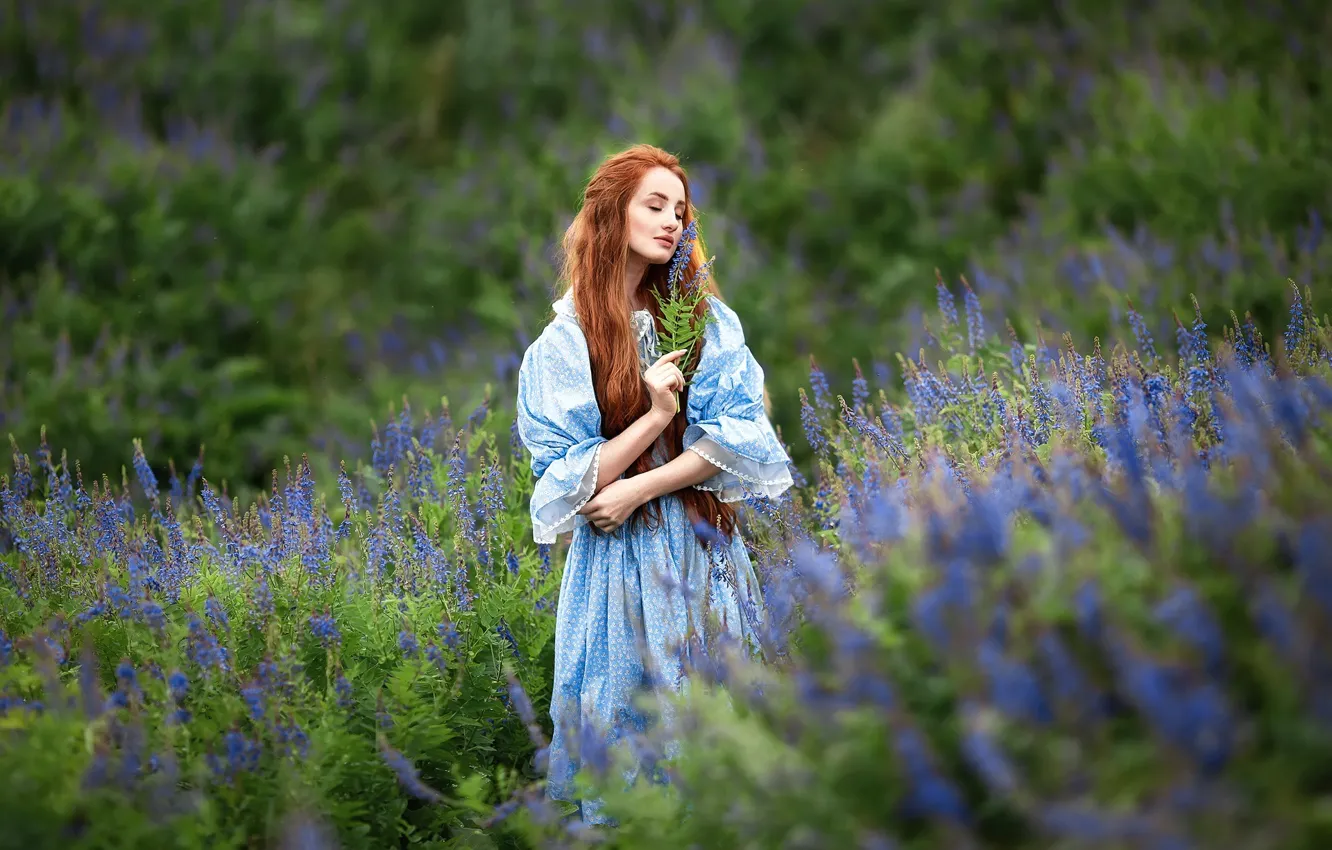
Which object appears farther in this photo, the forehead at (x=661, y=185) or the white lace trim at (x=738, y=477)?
the forehead at (x=661, y=185)

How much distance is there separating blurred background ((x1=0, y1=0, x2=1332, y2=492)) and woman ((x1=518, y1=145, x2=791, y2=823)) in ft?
6.59

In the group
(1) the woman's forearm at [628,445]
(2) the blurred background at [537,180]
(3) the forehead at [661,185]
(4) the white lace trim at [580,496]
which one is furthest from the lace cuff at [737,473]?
(2) the blurred background at [537,180]

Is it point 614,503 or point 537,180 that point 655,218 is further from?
point 537,180

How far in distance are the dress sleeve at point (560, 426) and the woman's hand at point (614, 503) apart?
0.09 feet

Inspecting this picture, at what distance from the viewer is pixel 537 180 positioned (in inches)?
288

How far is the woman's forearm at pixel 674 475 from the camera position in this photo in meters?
2.82

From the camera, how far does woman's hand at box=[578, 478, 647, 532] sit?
9.17ft

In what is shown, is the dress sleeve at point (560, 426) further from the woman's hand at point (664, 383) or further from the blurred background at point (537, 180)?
the blurred background at point (537, 180)

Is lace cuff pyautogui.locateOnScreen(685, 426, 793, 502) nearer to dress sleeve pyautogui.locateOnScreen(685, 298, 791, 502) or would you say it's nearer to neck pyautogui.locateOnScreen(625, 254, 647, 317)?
dress sleeve pyautogui.locateOnScreen(685, 298, 791, 502)

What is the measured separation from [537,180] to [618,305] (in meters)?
4.53

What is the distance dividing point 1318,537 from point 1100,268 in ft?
13.2

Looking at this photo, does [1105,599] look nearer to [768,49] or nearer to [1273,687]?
[1273,687]

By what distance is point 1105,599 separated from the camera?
1637 mm

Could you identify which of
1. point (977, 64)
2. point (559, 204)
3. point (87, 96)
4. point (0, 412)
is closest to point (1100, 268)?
point (559, 204)
